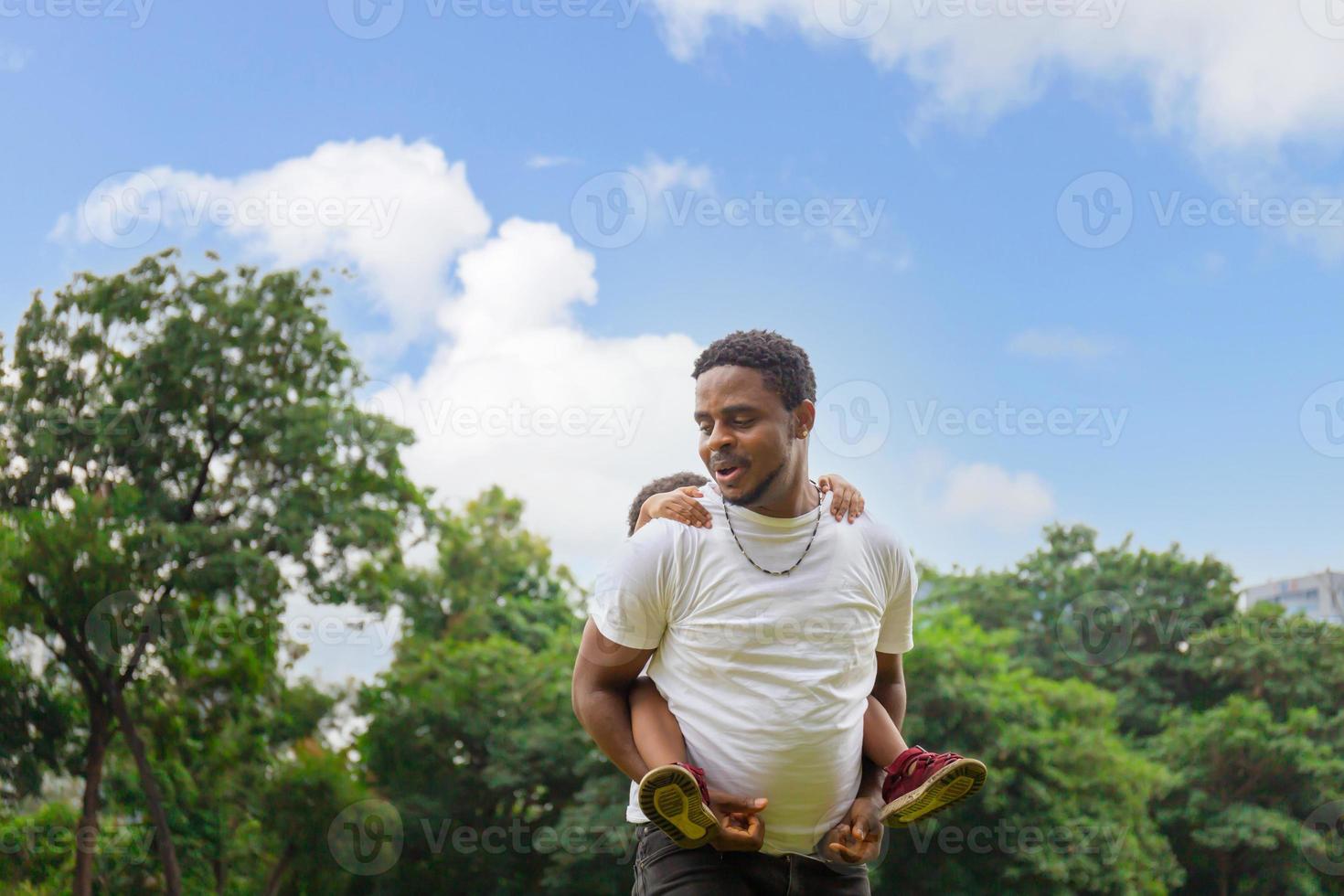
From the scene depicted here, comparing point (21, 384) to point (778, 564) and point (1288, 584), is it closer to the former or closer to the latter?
point (778, 564)

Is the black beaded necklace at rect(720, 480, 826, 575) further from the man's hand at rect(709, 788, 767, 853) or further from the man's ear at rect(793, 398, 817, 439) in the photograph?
the man's hand at rect(709, 788, 767, 853)

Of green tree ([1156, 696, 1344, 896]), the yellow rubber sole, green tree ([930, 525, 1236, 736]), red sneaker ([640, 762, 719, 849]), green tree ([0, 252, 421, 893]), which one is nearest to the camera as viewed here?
red sneaker ([640, 762, 719, 849])

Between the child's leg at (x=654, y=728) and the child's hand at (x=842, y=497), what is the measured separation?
62 centimetres

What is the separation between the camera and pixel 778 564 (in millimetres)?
3023

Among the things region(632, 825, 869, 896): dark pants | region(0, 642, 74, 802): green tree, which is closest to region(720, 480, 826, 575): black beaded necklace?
region(632, 825, 869, 896): dark pants

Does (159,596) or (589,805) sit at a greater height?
(159,596)

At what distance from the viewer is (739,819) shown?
288cm

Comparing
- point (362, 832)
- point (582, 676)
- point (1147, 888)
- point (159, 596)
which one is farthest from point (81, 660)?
point (582, 676)

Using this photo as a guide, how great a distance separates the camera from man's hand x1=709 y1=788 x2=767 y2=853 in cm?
285

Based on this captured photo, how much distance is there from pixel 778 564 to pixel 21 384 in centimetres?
2033

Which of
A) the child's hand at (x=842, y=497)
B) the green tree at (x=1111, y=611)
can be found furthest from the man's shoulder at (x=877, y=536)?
the green tree at (x=1111, y=611)

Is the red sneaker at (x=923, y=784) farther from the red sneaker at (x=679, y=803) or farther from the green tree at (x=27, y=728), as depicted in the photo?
the green tree at (x=27, y=728)

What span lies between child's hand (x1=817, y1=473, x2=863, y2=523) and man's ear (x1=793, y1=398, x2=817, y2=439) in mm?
177

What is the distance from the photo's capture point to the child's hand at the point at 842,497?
10.6 feet
